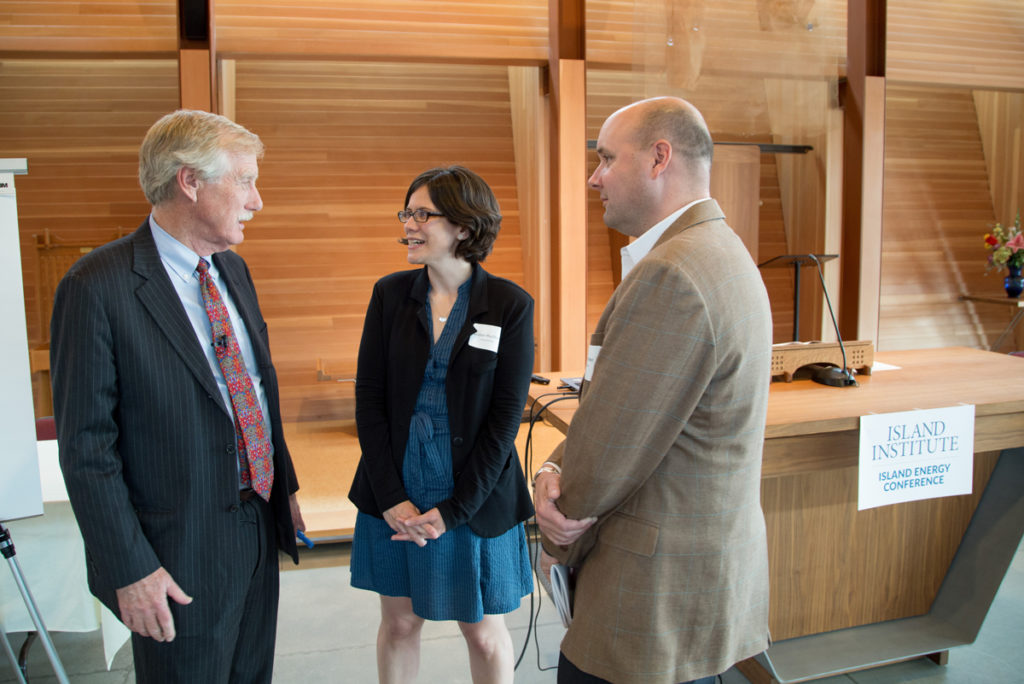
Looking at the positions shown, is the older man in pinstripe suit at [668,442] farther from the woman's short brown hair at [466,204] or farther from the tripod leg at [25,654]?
the tripod leg at [25,654]

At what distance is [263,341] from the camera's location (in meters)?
1.68

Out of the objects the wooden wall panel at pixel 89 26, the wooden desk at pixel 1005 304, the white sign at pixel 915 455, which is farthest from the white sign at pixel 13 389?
the wooden desk at pixel 1005 304

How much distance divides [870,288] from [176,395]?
13.1ft

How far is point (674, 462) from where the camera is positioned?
4.01 ft

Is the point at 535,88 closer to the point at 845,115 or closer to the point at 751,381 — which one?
the point at 845,115

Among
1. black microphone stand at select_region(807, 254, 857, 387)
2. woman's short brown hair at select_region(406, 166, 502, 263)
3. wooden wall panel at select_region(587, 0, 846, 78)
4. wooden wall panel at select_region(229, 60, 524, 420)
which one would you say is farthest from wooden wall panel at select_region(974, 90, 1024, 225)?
woman's short brown hair at select_region(406, 166, 502, 263)

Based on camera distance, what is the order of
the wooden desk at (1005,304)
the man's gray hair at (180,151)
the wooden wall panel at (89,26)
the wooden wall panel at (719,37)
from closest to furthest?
the man's gray hair at (180,151), the wooden wall panel at (89,26), the wooden wall panel at (719,37), the wooden desk at (1005,304)

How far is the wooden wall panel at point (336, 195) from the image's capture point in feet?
16.1

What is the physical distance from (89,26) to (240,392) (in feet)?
9.06

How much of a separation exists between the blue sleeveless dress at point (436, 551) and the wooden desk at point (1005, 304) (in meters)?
5.57

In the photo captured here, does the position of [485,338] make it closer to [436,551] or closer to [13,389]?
[436,551]

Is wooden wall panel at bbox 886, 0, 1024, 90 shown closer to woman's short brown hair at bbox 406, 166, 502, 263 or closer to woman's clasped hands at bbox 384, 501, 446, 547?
woman's short brown hair at bbox 406, 166, 502, 263

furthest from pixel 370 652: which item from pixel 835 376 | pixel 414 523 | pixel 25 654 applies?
pixel 835 376

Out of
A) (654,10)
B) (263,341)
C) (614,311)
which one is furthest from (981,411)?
(654,10)
